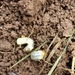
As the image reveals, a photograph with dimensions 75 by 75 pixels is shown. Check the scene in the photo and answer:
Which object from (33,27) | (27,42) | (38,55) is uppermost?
(33,27)

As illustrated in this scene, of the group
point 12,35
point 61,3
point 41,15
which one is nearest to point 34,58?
point 12,35

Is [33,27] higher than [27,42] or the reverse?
higher

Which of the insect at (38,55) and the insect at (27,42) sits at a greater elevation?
the insect at (27,42)

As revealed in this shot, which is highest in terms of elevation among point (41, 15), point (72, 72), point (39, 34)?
point (41, 15)

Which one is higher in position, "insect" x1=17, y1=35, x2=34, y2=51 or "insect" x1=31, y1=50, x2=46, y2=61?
"insect" x1=17, y1=35, x2=34, y2=51

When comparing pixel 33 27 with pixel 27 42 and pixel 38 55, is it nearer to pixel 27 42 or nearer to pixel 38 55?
pixel 27 42

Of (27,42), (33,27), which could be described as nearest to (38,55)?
(27,42)

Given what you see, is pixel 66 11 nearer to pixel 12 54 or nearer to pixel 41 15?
pixel 41 15

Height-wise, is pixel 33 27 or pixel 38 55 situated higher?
pixel 33 27
